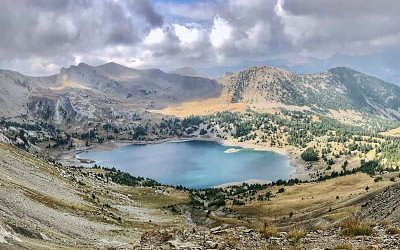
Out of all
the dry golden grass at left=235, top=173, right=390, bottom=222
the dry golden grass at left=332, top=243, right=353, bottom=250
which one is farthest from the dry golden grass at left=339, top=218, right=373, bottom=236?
the dry golden grass at left=235, top=173, right=390, bottom=222

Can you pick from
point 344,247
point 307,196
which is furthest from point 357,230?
point 307,196

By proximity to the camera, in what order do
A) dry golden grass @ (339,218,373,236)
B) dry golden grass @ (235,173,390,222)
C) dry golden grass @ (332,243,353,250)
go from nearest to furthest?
1. dry golden grass @ (332,243,353,250)
2. dry golden grass @ (339,218,373,236)
3. dry golden grass @ (235,173,390,222)

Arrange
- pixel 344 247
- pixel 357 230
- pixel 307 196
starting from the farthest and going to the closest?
pixel 307 196 < pixel 357 230 < pixel 344 247

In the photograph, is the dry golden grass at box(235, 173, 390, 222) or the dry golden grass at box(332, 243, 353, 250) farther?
the dry golden grass at box(235, 173, 390, 222)

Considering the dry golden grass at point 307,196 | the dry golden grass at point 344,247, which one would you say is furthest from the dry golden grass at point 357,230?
the dry golden grass at point 307,196

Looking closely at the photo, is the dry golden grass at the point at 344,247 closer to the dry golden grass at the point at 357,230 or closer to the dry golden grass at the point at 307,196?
the dry golden grass at the point at 357,230

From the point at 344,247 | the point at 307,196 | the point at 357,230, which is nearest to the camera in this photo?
the point at 344,247

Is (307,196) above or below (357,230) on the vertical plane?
below

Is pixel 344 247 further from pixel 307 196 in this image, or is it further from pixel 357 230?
pixel 307 196

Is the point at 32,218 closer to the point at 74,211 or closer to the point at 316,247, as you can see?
the point at 74,211

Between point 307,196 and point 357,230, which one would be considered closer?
point 357,230

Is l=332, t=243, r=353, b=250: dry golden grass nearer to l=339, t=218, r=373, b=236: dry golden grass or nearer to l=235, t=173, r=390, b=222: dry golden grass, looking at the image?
l=339, t=218, r=373, b=236: dry golden grass
